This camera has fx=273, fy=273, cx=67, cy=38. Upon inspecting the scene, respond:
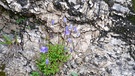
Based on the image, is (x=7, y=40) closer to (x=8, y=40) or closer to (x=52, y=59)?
(x=8, y=40)

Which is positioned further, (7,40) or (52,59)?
A: (7,40)

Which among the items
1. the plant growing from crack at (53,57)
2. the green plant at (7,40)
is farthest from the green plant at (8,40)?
the plant growing from crack at (53,57)

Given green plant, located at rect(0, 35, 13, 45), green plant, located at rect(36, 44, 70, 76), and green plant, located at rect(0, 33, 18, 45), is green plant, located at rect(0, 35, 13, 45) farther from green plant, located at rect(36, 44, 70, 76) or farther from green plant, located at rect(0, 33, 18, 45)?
green plant, located at rect(36, 44, 70, 76)

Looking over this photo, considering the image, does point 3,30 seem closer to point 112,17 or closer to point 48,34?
point 48,34

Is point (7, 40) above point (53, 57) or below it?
above

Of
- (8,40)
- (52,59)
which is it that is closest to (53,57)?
(52,59)

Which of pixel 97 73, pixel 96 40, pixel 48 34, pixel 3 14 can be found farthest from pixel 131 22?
pixel 3 14
